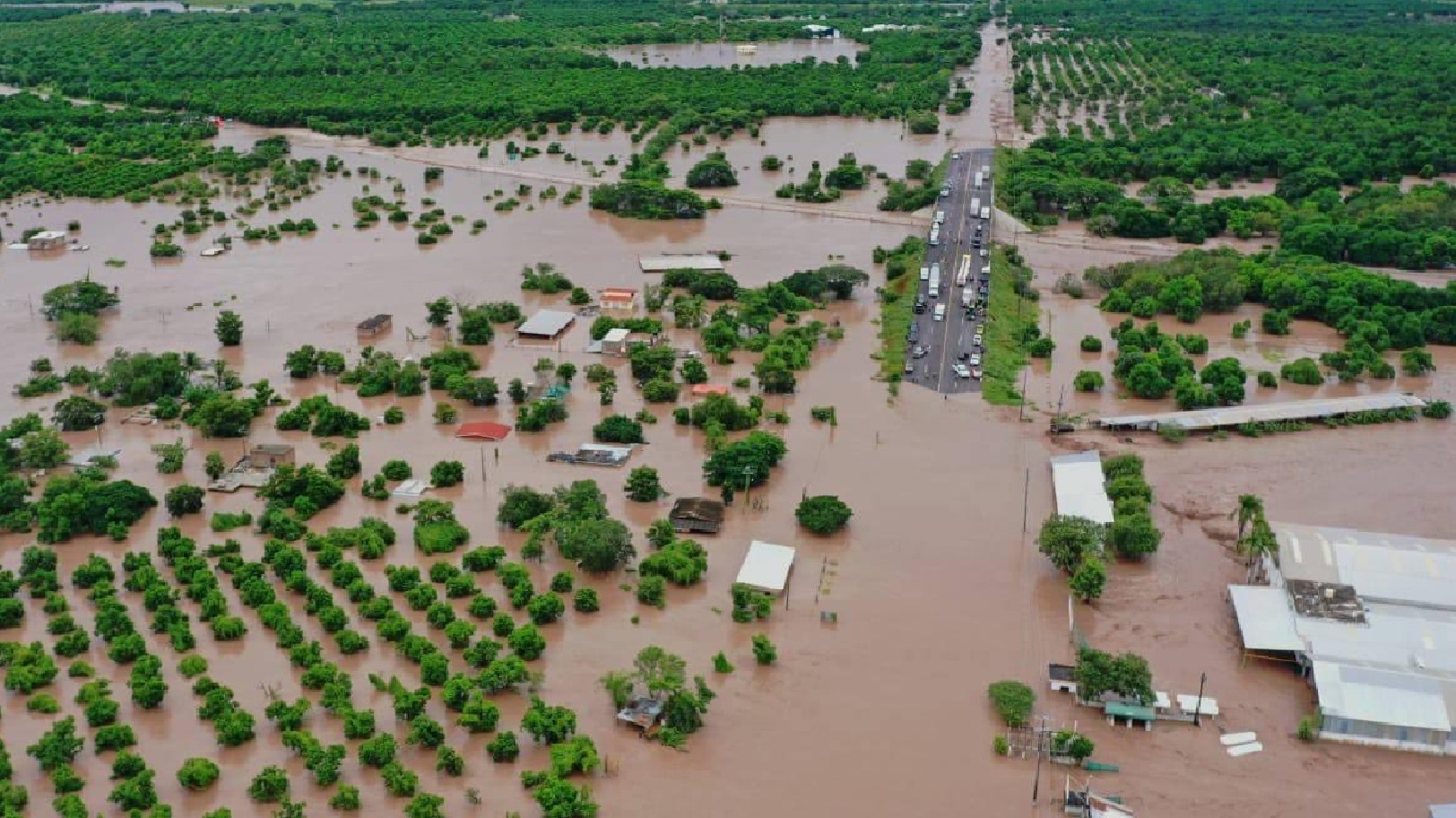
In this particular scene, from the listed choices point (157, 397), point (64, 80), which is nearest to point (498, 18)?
point (64, 80)

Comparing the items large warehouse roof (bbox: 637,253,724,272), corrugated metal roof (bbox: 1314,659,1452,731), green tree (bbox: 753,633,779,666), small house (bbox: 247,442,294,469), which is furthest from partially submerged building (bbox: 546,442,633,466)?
corrugated metal roof (bbox: 1314,659,1452,731)

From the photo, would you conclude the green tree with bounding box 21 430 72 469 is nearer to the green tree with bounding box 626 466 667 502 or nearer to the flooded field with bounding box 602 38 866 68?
the green tree with bounding box 626 466 667 502

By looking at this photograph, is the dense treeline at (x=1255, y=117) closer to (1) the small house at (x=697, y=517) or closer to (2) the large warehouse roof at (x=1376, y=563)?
(2) the large warehouse roof at (x=1376, y=563)

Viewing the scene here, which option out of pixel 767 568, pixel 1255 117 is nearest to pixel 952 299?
pixel 767 568

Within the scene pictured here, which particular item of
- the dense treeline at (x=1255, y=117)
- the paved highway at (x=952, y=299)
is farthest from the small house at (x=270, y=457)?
the dense treeline at (x=1255, y=117)

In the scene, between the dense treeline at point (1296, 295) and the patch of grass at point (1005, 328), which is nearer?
the patch of grass at point (1005, 328)
